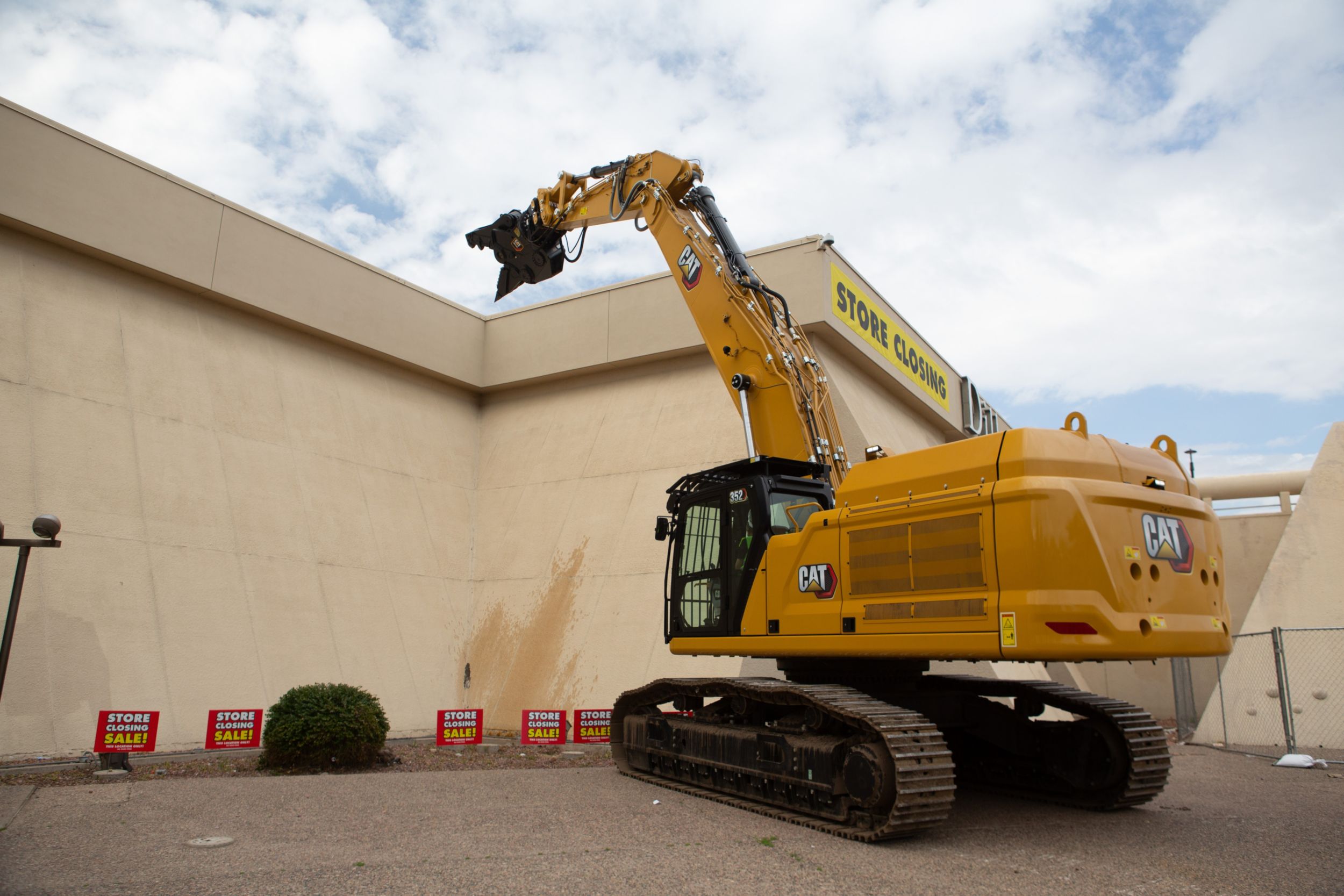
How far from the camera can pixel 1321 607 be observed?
13648 mm

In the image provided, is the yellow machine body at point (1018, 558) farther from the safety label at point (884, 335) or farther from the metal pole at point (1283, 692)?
the safety label at point (884, 335)

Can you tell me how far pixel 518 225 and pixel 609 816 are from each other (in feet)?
25.3

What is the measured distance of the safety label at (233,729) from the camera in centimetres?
1008

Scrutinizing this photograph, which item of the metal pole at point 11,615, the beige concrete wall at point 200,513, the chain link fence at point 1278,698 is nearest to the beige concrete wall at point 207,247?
the beige concrete wall at point 200,513

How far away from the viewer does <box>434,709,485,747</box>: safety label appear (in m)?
11.5

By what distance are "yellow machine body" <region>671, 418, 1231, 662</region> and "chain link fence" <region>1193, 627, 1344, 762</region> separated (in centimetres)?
766

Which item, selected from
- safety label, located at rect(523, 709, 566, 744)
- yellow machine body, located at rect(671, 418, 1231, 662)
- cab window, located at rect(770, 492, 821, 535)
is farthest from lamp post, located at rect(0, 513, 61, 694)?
safety label, located at rect(523, 709, 566, 744)

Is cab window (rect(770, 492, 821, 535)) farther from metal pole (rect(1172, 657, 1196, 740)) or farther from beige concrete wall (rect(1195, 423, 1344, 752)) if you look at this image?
beige concrete wall (rect(1195, 423, 1344, 752))

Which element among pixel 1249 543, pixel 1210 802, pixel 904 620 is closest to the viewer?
pixel 904 620

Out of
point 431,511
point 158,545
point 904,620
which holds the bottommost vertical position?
point 904,620

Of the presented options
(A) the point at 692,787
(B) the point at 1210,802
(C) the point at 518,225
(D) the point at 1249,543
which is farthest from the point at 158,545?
(D) the point at 1249,543

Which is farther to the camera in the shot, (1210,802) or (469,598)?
(469,598)

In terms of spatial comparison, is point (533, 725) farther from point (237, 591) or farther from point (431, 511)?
point (431, 511)

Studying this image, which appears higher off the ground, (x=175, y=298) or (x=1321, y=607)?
(x=175, y=298)
